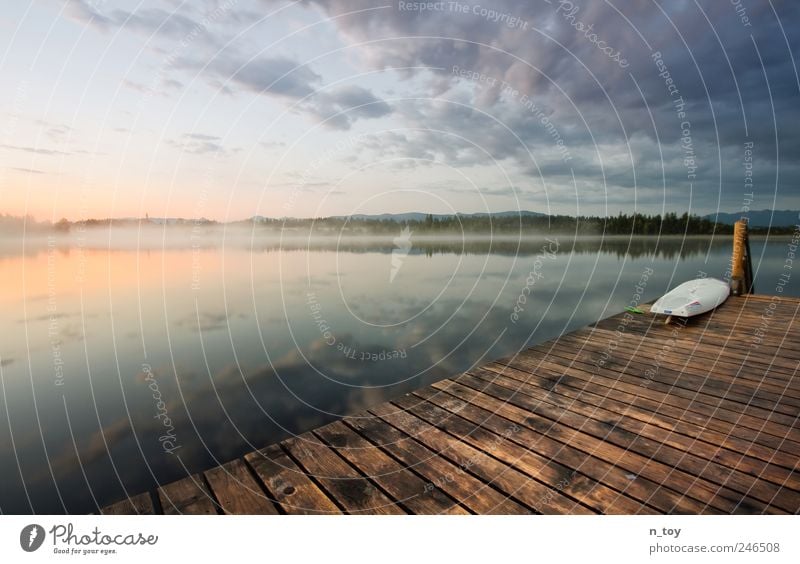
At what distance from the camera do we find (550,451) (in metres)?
2.93

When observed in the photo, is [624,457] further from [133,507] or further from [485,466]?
[133,507]

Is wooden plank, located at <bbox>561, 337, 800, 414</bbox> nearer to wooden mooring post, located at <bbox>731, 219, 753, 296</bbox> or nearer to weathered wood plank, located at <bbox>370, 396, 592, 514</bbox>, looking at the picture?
weathered wood plank, located at <bbox>370, 396, 592, 514</bbox>

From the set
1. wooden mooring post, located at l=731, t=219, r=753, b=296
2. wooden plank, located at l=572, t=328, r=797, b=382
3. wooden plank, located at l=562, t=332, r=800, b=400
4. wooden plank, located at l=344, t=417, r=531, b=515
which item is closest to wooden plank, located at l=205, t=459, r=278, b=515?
wooden plank, located at l=344, t=417, r=531, b=515

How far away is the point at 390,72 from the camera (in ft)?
16.6

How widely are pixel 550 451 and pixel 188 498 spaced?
2.53 meters

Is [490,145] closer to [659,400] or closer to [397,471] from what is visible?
[659,400]

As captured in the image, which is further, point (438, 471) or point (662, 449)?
point (662, 449)

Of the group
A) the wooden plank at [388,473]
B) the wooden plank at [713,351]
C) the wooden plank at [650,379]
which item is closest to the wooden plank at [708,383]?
the wooden plank at [650,379]

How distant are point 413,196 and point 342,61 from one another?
84.6 inches

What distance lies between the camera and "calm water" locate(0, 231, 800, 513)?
16.7 ft

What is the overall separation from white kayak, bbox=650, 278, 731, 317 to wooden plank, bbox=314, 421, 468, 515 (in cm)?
582

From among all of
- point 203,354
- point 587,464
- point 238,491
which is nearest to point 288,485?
point 238,491

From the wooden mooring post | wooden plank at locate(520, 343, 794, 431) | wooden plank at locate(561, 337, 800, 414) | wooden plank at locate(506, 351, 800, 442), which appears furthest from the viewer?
the wooden mooring post

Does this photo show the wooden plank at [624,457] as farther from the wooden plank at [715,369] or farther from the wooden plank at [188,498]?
the wooden plank at [188,498]
